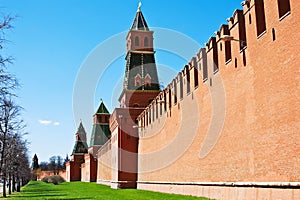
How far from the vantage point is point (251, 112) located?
40.2ft

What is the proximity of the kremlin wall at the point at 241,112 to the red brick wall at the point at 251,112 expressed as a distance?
27 millimetres

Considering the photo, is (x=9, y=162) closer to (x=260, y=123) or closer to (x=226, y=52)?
(x=226, y=52)

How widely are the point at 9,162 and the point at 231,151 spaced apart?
2082cm

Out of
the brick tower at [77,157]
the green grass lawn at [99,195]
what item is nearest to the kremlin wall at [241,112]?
the green grass lawn at [99,195]

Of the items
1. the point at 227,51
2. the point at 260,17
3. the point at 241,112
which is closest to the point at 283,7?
the point at 260,17

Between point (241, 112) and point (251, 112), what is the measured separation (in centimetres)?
86

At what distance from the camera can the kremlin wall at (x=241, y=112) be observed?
396 inches

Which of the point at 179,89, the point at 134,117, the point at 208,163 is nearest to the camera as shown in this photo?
the point at 208,163

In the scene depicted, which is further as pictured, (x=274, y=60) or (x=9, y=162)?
(x=9, y=162)

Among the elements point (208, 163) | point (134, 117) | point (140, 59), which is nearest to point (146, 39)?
point (140, 59)

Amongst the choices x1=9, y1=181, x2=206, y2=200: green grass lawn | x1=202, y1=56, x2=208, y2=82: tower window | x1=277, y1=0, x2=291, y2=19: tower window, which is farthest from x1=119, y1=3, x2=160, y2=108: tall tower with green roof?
x1=277, y1=0, x2=291, y2=19: tower window

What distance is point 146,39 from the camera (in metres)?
41.9

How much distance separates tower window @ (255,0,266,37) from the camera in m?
12.0

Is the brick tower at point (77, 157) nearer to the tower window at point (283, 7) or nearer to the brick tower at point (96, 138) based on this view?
the brick tower at point (96, 138)
